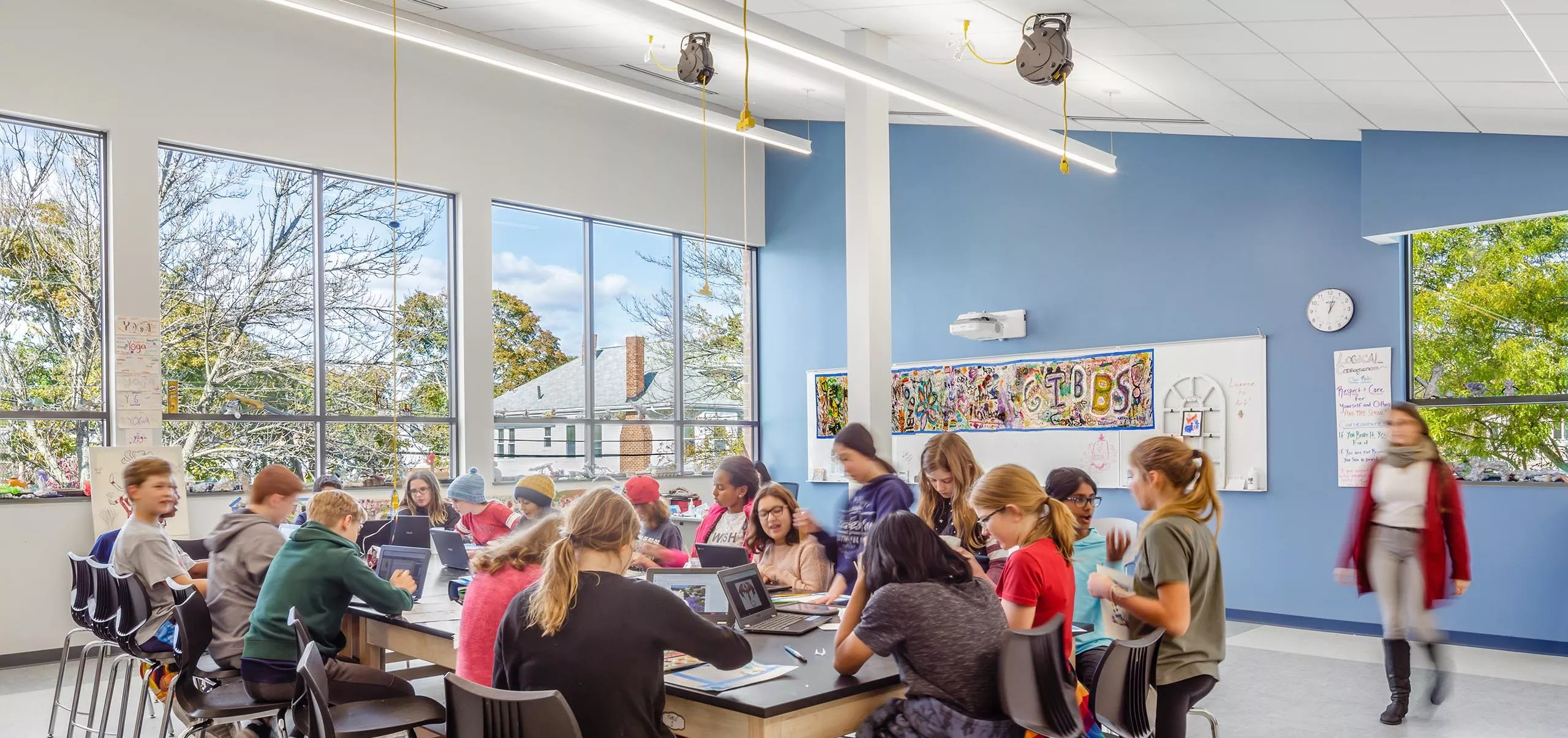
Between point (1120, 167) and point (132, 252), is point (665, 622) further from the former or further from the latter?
point (1120, 167)

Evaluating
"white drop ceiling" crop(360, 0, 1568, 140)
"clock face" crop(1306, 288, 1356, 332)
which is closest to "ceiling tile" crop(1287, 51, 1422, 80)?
"white drop ceiling" crop(360, 0, 1568, 140)

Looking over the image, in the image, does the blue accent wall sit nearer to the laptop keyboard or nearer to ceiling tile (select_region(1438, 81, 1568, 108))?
ceiling tile (select_region(1438, 81, 1568, 108))

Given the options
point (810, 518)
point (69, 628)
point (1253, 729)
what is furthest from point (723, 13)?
point (69, 628)

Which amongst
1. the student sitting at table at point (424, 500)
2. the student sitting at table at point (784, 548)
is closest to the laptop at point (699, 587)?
the student sitting at table at point (784, 548)

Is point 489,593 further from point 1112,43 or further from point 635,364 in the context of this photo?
point 635,364

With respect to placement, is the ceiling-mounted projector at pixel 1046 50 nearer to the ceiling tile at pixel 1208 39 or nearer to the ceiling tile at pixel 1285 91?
the ceiling tile at pixel 1208 39

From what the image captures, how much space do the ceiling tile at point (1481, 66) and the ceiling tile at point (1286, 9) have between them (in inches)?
22.8

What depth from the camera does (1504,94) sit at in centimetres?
482

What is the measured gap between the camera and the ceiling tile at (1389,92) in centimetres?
499

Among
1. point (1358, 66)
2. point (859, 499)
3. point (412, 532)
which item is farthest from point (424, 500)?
point (1358, 66)

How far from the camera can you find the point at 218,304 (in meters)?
6.99

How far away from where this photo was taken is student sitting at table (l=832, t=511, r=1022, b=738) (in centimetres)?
250

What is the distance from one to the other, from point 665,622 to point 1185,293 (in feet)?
19.2

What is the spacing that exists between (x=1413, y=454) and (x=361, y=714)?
4166 mm
